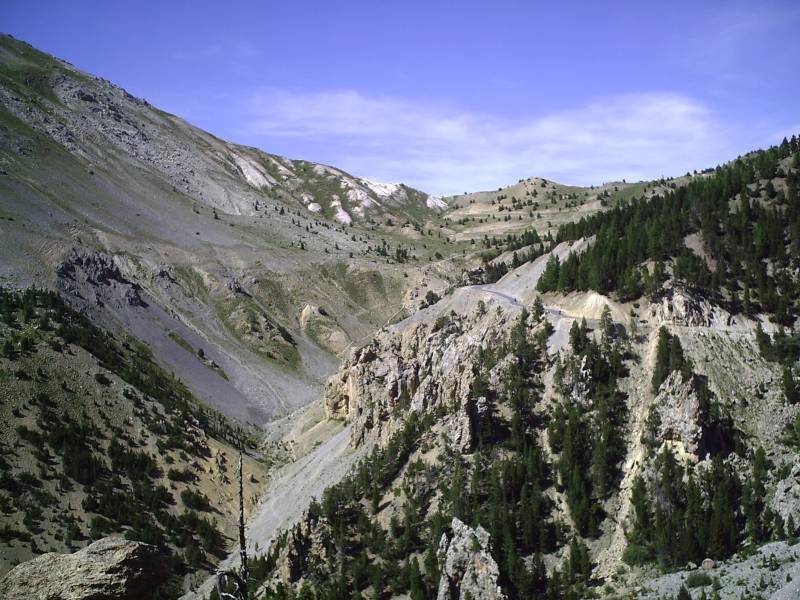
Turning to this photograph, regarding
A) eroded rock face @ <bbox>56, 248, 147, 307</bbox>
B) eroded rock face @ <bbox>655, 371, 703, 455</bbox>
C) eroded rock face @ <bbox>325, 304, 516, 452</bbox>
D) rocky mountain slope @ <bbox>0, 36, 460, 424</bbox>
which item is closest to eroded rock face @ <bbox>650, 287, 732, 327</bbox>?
eroded rock face @ <bbox>655, 371, 703, 455</bbox>

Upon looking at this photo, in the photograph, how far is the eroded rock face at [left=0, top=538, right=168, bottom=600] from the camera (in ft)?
43.5

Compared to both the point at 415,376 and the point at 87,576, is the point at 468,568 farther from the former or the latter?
the point at 87,576

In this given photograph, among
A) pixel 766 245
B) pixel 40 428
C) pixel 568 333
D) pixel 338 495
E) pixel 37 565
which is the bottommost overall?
pixel 40 428

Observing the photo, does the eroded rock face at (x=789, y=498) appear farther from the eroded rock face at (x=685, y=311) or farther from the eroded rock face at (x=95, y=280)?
the eroded rock face at (x=95, y=280)

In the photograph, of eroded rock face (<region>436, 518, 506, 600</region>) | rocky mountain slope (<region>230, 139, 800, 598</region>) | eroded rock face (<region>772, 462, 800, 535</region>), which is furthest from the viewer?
rocky mountain slope (<region>230, 139, 800, 598</region>)

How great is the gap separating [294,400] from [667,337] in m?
68.8

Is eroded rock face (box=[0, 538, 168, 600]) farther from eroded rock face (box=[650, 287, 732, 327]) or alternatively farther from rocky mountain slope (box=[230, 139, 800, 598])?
eroded rock face (box=[650, 287, 732, 327])

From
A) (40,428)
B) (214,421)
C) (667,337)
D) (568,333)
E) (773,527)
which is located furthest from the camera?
(214,421)

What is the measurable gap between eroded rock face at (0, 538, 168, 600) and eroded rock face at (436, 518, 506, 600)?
117 ft

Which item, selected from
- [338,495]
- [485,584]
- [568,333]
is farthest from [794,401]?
[338,495]

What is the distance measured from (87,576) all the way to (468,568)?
37173 mm

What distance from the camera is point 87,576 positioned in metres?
13.4

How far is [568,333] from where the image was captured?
64.2 metres

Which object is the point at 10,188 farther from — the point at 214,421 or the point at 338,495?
the point at 338,495
